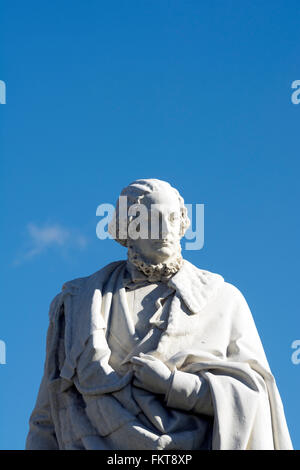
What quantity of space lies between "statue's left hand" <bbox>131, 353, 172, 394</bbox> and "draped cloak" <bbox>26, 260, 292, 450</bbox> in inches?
2.9

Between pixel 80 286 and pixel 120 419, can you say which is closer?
pixel 120 419

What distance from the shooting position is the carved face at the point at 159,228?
11148 mm

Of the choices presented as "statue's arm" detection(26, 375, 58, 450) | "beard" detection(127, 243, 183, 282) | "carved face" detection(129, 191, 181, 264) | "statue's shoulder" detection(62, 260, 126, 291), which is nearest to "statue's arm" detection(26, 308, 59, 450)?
"statue's arm" detection(26, 375, 58, 450)

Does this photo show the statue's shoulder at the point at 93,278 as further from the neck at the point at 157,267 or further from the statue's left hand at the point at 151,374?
the statue's left hand at the point at 151,374

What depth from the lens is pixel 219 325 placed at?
35.7 ft

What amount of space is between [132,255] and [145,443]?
2.13 meters

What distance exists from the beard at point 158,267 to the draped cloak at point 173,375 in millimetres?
103

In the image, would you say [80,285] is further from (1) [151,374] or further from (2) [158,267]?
(1) [151,374]

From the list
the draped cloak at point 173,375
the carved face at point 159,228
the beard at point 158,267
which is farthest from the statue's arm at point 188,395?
the carved face at point 159,228

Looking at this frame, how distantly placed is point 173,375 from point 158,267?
1.36 meters

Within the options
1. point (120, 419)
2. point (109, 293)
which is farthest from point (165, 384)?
point (109, 293)
